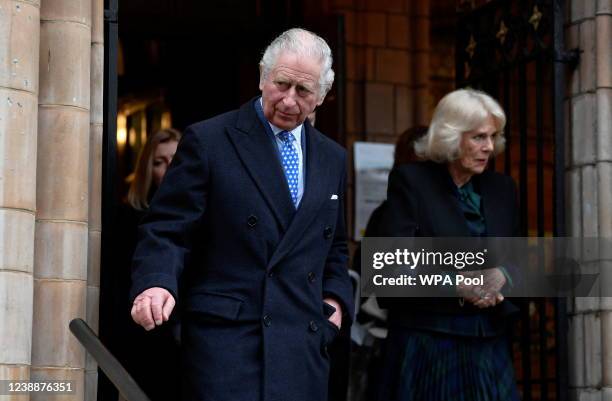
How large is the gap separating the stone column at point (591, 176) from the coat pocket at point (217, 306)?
225cm

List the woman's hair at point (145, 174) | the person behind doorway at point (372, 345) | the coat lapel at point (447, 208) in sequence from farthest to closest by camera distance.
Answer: the person behind doorway at point (372, 345), the woman's hair at point (145, 174), the coat lapel at point (447, 208)

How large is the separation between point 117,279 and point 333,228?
123cm

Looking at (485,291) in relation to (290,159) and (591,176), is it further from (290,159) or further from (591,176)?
(290,159)

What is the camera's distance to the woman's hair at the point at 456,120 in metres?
6.00

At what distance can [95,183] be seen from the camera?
5.23 meters

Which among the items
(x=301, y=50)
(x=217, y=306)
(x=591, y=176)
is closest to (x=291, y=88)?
(x=301, y=50)

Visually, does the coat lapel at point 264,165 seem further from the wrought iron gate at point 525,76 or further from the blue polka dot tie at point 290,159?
the wrought iron gate at point 525,76

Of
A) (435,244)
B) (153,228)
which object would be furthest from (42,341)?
(435,244)

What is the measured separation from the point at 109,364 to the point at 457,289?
6.09ft

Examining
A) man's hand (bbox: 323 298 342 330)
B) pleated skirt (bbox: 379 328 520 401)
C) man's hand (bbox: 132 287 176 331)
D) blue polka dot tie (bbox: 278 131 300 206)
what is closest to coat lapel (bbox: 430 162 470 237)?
pleated skirt (bbox: 379 328 520 401)

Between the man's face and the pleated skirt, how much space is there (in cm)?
144

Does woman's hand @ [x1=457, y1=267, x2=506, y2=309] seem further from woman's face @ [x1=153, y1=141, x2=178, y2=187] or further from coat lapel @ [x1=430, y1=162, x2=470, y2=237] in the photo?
woman's face @ [x1=153, y1=141, x2=178, y2=187]

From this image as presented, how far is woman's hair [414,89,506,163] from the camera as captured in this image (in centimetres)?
600

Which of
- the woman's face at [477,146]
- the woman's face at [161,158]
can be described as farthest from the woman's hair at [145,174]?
the woman's face at [477,146]
